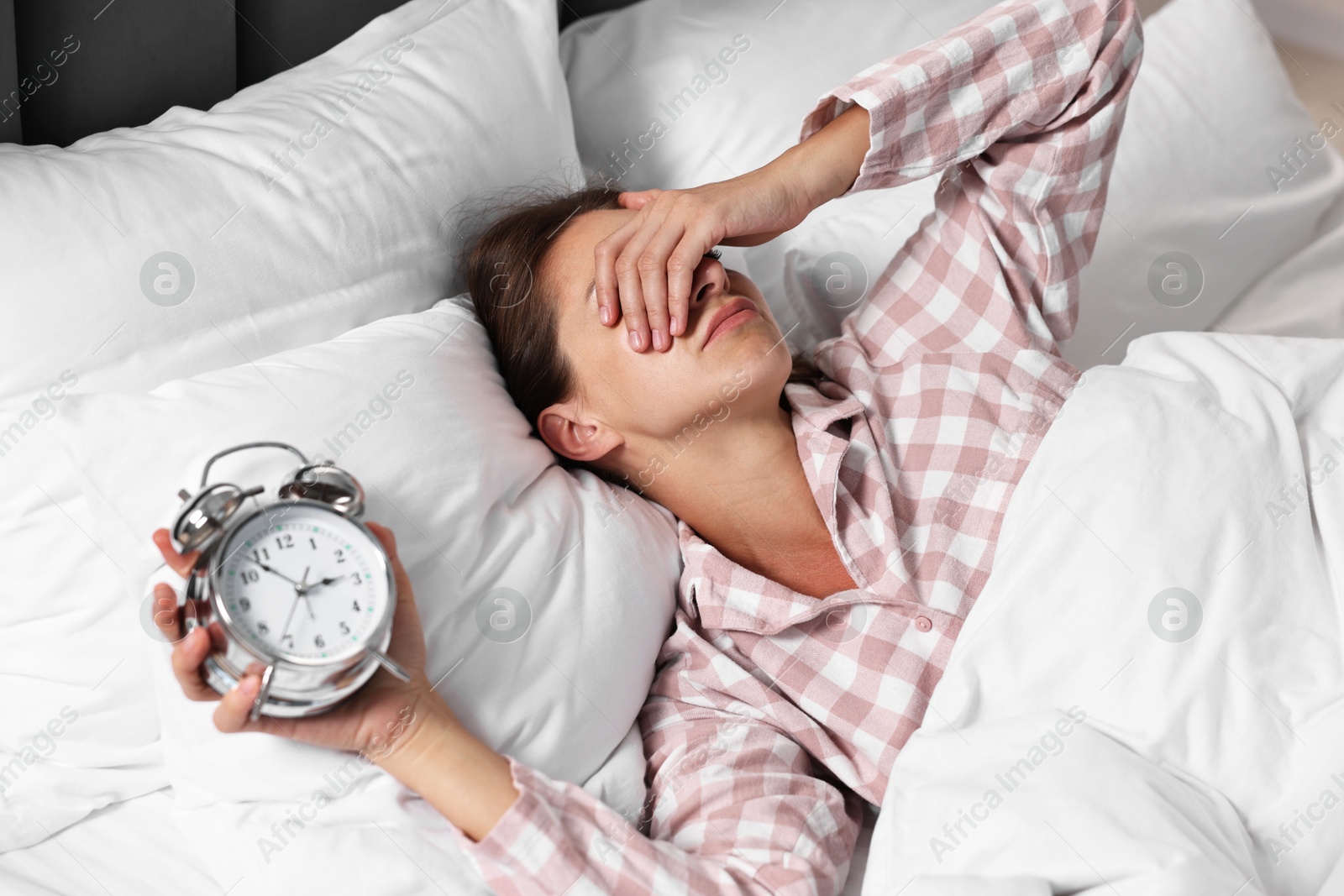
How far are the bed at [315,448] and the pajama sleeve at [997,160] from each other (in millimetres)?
191

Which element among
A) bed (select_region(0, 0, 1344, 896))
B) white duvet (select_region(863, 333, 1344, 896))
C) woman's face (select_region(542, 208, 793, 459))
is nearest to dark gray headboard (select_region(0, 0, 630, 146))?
bed (select_region(0, 0, 1344, 896))

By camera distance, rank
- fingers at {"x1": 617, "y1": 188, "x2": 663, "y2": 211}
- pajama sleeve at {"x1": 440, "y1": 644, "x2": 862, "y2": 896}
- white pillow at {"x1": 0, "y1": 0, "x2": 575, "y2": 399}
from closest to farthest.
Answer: pajama sleeve at {"x1": 440, "y1": 644, "x2": 862, "y2": 896} → white pillow at {"x1": 0, "y1": 0, "x2": 575, "y2": 399} → fingers at {"x1": 617, "y1": 188, "x2": 663, "y2": 211}

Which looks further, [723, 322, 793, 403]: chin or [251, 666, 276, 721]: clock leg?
[723, 322, 793, 403]: chin

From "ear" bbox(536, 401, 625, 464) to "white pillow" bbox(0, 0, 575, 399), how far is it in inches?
8.9

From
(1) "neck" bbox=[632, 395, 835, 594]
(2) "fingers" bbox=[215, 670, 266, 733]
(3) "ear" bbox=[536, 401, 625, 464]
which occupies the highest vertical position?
(2) "fingers" bbox=[215, 670, 266, 733]

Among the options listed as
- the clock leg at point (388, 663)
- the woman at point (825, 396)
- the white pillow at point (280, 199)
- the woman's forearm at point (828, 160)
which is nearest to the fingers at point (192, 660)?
the clock leg at point (388, 663)

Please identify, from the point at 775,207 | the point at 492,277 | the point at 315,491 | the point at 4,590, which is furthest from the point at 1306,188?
the point at 4,590

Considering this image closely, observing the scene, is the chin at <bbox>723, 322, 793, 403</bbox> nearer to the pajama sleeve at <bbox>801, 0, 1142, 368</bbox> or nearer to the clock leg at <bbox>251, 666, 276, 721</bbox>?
the pajama sleeve at <bbox>801, 0, 1142, 368</bbox>

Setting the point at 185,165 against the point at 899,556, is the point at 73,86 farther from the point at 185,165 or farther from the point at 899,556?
the point at 899,556

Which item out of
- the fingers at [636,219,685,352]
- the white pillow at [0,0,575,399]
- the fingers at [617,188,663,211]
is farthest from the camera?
the fingers at [617,188,663,211]

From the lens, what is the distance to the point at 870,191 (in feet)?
5.76

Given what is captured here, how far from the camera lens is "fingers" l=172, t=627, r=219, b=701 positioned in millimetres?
833

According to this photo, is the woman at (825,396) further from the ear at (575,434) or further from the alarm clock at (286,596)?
the alarm clock at (286,596)

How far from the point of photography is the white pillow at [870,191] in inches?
66.4
